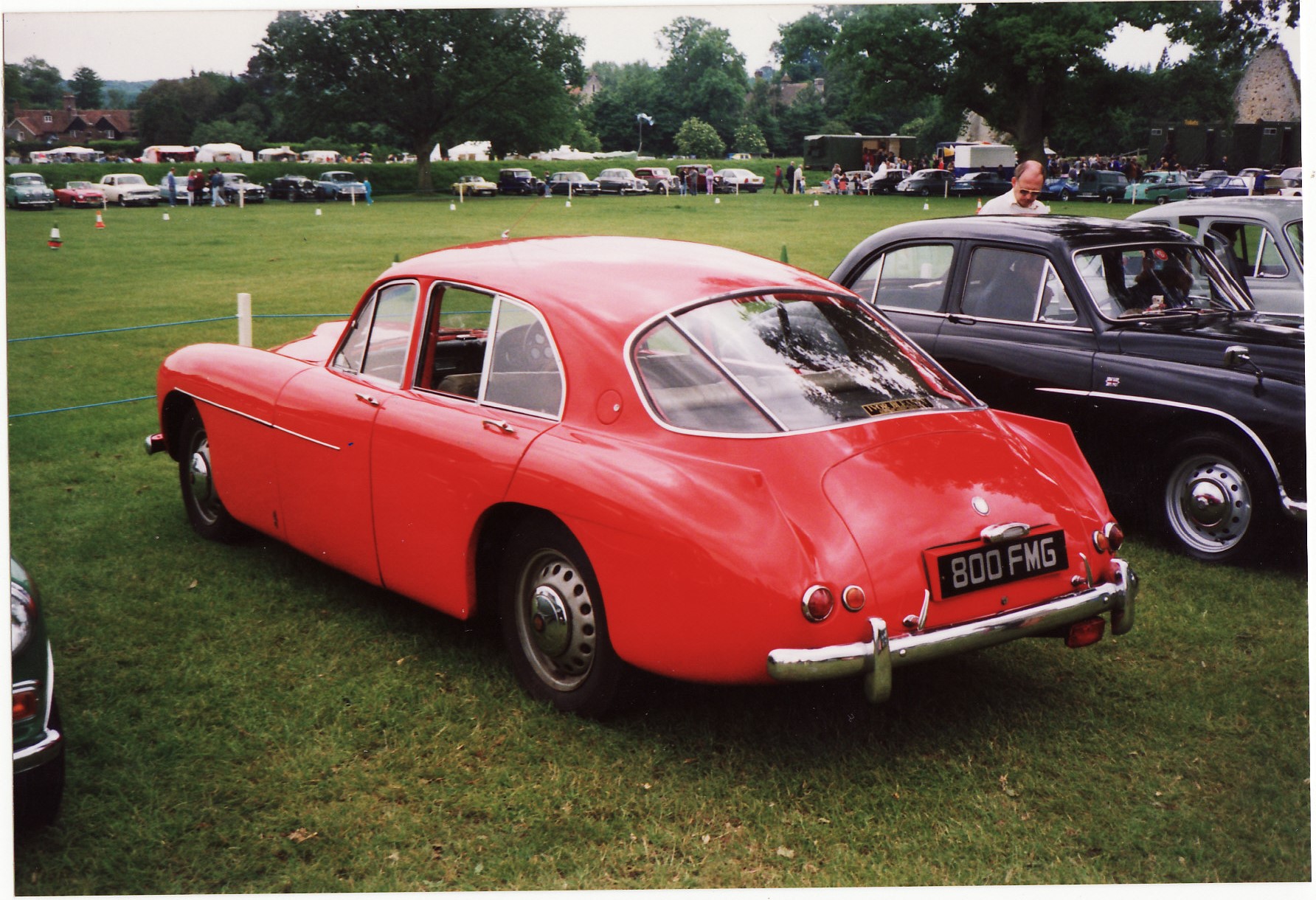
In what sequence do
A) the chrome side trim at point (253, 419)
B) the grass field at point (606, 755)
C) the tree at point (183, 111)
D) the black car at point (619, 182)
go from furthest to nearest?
1. the black car at point (619, 182)
2. the tree at point (183, 111)
3. the chrome side trim at point (253, 419)
4. the grass field at point (606, 755)

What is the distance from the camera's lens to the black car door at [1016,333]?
624 cm

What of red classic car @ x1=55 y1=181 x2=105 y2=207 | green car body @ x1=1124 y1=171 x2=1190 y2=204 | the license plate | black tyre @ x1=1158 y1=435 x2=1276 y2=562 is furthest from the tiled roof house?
green car body @ x1=1124 y1=171 x2=1190 y2=204

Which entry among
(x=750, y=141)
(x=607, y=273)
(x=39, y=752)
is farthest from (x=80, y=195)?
(x=39, y=752)

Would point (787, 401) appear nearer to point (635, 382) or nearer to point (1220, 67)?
point (635, 382)

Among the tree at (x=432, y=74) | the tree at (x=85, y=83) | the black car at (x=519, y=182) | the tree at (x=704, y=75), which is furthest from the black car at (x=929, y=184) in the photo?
the tree at (x=85, y=83)

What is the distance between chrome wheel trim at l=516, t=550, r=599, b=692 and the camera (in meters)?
3.94

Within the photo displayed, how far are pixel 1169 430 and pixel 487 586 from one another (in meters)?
3.70

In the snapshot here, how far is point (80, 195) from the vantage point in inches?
1346

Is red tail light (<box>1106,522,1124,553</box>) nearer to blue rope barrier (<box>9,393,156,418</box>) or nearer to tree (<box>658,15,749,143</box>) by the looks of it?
tree (<box>658,15,749,143</box>)

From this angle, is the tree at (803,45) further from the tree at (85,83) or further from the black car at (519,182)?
the black car at (519,182)

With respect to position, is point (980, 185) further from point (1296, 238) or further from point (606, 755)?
point (606, 755)

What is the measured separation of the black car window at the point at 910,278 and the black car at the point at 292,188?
41.0 metres

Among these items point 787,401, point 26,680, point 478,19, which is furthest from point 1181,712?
point 478,19

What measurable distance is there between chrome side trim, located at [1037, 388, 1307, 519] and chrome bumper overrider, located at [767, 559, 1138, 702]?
1969 mm
